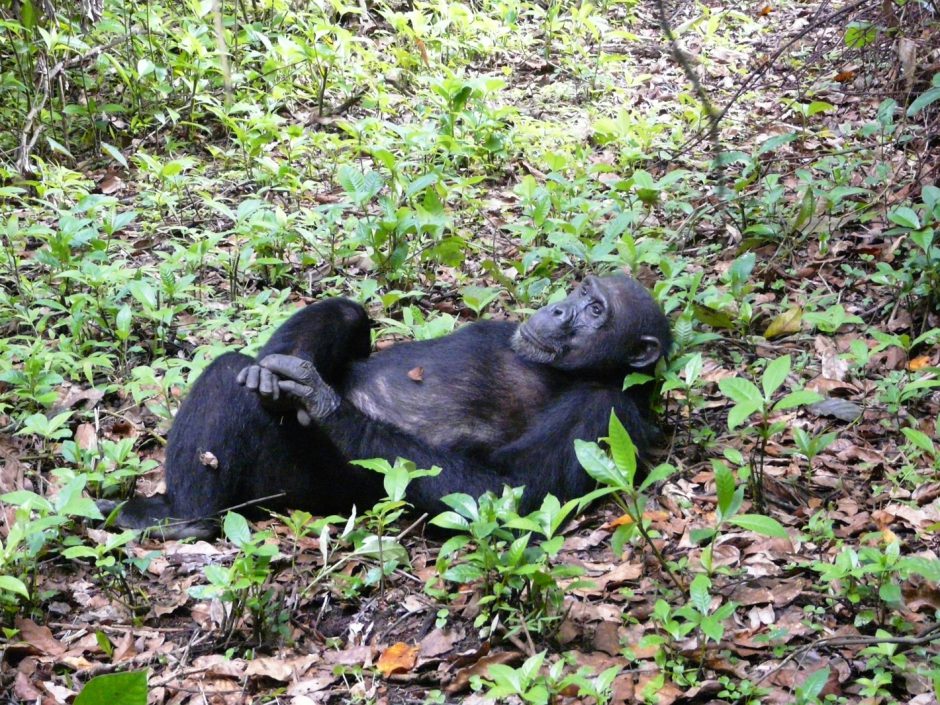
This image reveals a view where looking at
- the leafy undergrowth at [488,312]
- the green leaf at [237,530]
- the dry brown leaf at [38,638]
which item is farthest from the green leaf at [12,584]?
the green leaf at [237,530]

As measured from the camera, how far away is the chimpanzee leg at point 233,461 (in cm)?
536

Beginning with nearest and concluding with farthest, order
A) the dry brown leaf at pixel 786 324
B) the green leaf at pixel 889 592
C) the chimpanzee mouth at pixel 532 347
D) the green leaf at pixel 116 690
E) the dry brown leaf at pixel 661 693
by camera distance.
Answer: the green leaf at pixel 116 690 < the dry brown leaf at pixel 661 693 < the green leaf at pixel 889 592 < the chimpanzee mouth at pixel 532 347 < the dry brown leaf at pixel 786 324

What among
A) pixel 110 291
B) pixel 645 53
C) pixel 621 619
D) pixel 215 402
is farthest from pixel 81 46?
pixel 621 619

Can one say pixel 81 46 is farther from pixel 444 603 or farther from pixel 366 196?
pixel 444 603

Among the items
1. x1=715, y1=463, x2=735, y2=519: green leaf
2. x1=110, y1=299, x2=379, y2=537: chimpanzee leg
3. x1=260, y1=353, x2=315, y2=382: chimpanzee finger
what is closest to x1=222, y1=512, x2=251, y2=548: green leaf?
x1=110, y1=299, x2=379, y2=537: chimpanzee leg

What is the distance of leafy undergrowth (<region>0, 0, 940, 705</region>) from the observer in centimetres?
409

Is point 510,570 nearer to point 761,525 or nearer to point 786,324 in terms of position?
point 761,525

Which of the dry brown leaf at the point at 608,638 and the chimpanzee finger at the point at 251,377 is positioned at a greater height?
the chimpanzee finger at the point at 251,377

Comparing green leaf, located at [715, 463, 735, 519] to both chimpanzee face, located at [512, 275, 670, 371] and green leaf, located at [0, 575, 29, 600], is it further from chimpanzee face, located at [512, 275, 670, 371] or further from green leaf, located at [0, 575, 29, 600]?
green leaf, located at [0, 575, 29, 600]

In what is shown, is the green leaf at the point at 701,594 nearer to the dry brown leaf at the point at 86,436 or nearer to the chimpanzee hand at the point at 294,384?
the chimpanzee hand at the point at 294,384

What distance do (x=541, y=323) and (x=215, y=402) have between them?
205cm

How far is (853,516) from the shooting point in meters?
4.91

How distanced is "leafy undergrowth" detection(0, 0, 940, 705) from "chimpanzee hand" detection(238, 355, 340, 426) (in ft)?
2.28

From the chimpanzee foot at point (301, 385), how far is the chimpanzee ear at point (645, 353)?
188 centimetres
